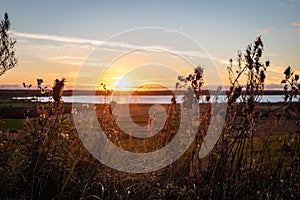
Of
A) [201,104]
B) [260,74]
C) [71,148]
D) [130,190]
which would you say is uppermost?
[260,74]

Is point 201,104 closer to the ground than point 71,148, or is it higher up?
higher up

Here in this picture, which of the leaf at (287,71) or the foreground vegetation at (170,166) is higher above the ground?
the leaf at (287,71)

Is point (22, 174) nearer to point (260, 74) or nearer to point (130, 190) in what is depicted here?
point (130, 190)

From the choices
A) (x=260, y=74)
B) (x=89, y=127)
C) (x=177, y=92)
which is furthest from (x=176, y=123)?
(x=260, y=74)

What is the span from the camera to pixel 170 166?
560cm

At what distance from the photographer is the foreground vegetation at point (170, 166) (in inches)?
178

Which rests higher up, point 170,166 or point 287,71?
point 287,71

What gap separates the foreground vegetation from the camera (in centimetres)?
453

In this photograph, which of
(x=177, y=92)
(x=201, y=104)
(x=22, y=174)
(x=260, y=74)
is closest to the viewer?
(x=260, y=74)

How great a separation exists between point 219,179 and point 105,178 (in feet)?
4.67

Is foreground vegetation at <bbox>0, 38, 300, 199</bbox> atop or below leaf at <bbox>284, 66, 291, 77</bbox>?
below

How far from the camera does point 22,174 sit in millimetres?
4945

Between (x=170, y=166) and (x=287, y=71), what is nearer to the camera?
(x=287, y=71)

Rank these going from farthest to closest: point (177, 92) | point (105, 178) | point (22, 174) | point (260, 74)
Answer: point (177, 92) < point (105, 178) < point (22, 174) < point (260, 74)
